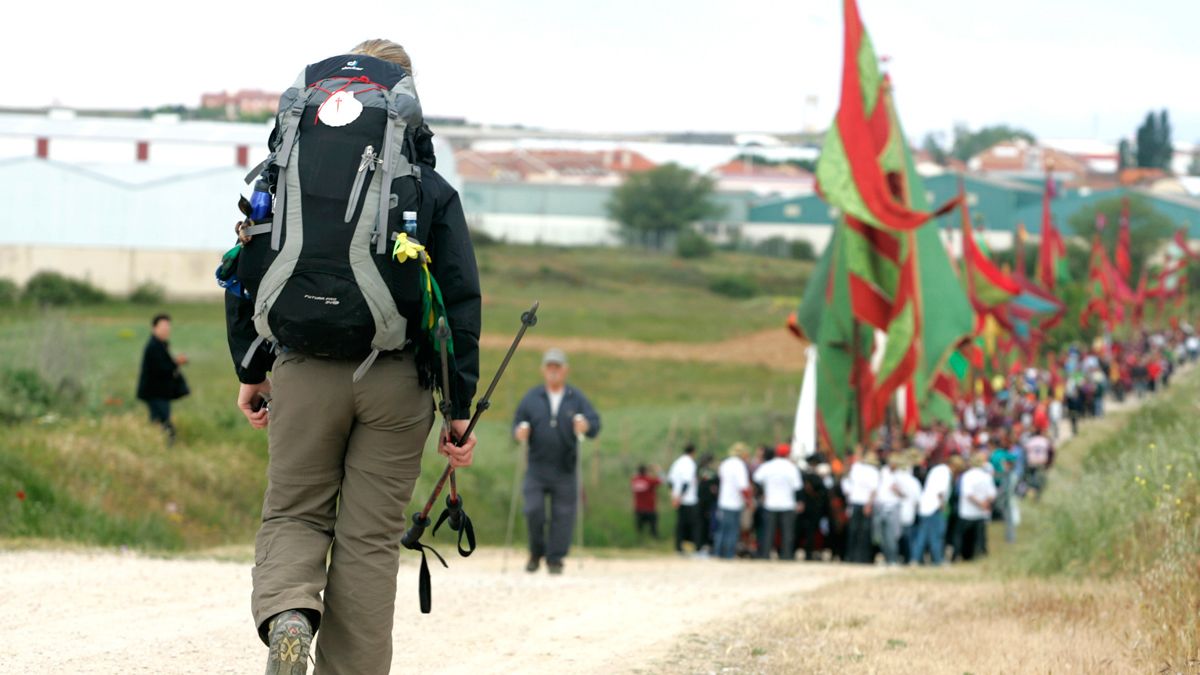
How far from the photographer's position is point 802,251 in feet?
373

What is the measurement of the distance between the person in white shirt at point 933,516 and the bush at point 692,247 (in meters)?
91.6

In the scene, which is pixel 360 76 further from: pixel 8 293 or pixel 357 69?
pixel 8 293

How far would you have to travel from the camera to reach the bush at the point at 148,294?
6538 centimetres

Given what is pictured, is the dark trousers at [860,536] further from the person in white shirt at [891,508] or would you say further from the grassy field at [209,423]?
the grassy field at [209,423]

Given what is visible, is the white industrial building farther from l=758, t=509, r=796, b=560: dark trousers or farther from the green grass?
the green grass

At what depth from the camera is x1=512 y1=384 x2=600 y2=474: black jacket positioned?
1374 centimetres

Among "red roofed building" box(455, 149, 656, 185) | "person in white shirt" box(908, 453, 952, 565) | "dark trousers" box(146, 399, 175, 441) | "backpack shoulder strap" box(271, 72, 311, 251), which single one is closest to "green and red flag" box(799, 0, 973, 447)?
"person in white shirt" box(908, 453, 952, 565)

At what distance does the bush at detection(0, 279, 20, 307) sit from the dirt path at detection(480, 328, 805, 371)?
52.7ft

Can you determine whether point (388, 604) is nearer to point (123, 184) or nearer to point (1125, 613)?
point (1125, 613)

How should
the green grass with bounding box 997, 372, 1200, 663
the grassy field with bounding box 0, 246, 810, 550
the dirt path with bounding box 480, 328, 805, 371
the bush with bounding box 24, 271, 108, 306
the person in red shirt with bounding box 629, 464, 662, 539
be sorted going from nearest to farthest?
1. the green grass with bounding box 997, 372, 1200, 663
2. the grassy field with bounding box 0, 246, 810, 550
3. the person in red shirt with bounding box 629, 464, 662, 539
4. the bush with bounding box 24, 271, 108, 306
5. the dirt path with bounding box 480, 328, 805, 371

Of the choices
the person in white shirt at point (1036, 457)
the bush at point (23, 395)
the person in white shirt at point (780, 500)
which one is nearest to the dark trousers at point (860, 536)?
the person in white shirt at point (780, 500)

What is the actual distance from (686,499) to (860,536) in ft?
7.89

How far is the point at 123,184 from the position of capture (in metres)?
65.4

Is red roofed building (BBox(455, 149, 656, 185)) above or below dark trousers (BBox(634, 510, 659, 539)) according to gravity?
above
